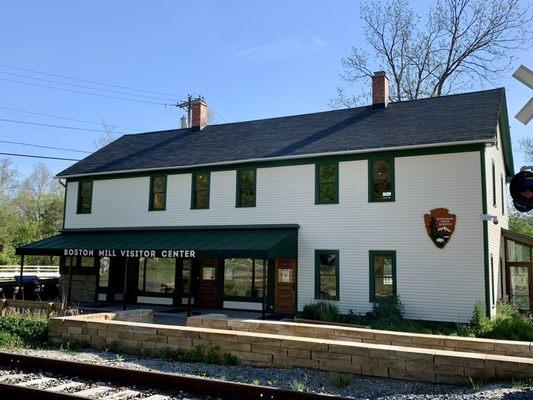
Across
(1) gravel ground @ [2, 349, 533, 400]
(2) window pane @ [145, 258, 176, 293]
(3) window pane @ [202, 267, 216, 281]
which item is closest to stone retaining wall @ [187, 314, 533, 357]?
(1) gravel ground @ [2, 349, 533, 400]

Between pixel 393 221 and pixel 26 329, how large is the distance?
11182 mm

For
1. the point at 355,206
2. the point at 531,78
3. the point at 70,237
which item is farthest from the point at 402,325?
the point at 70,237

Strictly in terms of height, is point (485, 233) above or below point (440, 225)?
below

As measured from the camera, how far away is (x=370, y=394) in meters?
6.79

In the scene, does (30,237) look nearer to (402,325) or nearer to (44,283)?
(44,283)

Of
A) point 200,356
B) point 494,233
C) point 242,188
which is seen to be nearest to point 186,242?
point 242,188

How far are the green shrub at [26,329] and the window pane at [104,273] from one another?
9584 millimetres

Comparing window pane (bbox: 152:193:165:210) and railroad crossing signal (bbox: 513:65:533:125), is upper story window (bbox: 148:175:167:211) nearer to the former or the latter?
window pane (bbox: 152:193:165:210)

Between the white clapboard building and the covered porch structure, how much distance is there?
0.20 ft

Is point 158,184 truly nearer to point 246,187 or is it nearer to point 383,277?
point 246,187

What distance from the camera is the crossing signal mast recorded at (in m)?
6.24

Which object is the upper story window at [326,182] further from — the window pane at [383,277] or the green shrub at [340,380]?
the green shrub at [340,380]

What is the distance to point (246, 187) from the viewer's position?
18891 millimetres

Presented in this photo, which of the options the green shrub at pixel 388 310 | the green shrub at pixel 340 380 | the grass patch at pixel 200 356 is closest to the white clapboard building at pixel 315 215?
the green shrub at pixel 388 310
